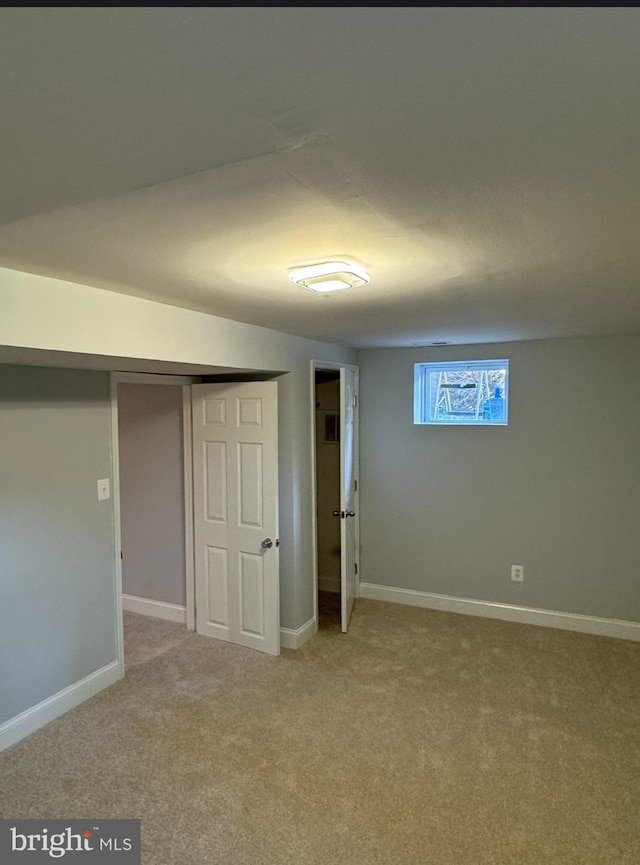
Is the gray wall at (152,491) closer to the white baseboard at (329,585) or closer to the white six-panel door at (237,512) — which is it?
the white six-panel door at (237,512)

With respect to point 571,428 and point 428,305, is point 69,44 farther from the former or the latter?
point 571,428

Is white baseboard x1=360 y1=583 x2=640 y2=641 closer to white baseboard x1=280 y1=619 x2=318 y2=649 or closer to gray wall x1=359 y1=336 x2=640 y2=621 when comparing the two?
gray wall x1=359 y1=336 x2=640 y2=621

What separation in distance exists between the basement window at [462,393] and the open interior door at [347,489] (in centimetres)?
65

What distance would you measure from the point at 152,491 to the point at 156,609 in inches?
40.1

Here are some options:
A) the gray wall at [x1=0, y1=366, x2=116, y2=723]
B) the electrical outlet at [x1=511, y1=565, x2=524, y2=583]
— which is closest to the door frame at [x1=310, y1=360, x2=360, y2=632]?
the electrical outlet at [x1=511, y1=565, x2=524, y2=583]

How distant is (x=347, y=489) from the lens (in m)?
4.07

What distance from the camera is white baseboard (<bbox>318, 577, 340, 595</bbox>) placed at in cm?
507

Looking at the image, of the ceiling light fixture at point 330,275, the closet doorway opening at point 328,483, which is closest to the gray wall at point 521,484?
the closet doorway opening at point 328,483

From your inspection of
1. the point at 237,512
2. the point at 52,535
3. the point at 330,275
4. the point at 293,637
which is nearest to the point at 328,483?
the point at 237,512

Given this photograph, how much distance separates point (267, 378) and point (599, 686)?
3.04 metres

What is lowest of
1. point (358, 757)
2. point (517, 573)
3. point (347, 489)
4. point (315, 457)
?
point (358, 757)

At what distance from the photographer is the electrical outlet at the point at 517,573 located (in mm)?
4250

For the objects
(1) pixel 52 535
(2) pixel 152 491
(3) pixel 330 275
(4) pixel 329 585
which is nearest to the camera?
(3) pixel 330 275

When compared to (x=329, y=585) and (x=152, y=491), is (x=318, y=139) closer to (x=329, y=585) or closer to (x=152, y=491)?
(x=152, y=491)
